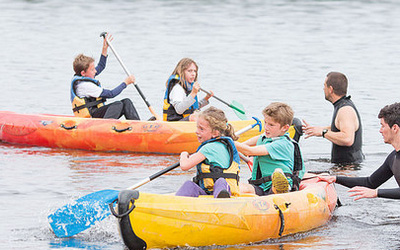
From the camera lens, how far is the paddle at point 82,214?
606cm

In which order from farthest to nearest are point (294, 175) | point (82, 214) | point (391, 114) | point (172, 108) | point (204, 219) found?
point (172, 108) → point (294, 175) → point (391, 114) → point (82, 214) → point (204, 219)

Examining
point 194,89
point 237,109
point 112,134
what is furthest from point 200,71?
point 194,89

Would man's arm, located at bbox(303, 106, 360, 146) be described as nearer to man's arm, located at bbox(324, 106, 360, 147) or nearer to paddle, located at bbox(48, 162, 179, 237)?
man's arm, located at bbox(324, 106, 360, 147)

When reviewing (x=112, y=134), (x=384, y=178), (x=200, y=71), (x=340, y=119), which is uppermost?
(x=340, y=119)

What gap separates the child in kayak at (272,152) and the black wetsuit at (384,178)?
1.46 feet

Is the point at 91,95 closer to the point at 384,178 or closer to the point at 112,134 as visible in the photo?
the point at 112,134

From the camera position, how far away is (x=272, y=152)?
267 inches

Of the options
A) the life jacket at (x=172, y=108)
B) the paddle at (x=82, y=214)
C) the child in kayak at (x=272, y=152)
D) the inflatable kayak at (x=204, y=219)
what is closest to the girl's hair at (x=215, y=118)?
the child in kayak at (x=272, y=152)

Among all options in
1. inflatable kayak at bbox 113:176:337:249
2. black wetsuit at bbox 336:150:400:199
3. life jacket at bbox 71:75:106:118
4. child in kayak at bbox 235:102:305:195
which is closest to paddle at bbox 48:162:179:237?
inflatable kayak at bbox 113:176:337:249

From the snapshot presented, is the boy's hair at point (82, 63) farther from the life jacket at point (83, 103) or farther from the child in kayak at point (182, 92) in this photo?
the child in kayak at point (182, 92)

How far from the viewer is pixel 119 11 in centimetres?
3153

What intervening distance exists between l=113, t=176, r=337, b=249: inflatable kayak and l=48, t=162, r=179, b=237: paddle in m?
0.26

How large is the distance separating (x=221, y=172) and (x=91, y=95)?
422 centimetres

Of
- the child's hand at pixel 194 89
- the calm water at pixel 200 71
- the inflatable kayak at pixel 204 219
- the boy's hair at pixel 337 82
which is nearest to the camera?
the inflatable kayak at pixel 204 219
